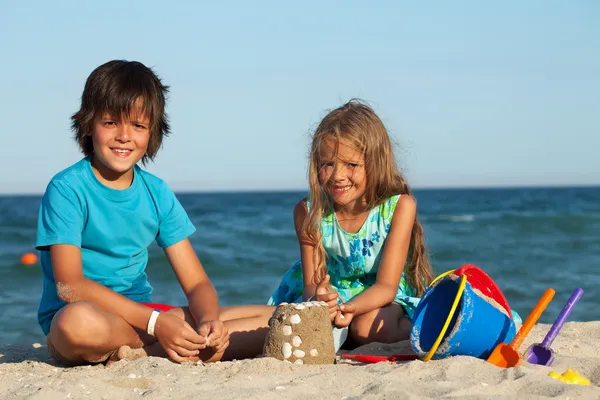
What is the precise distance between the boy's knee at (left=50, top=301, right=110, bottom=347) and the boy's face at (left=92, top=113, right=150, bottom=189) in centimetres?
69

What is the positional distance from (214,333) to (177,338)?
0.17 meters

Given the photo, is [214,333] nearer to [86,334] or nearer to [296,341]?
[296,341]

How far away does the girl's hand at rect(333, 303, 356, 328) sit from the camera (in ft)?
11.5

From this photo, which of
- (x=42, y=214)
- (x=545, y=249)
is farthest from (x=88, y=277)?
(x=545, y=249)

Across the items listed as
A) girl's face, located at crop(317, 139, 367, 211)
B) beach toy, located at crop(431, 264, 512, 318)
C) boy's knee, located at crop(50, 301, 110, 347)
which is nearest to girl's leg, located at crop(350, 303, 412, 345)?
beach toy, located at crop(431, 264, 512, 318)

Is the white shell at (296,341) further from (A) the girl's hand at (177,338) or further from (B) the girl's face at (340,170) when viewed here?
(B) the girl's face at (340,170)

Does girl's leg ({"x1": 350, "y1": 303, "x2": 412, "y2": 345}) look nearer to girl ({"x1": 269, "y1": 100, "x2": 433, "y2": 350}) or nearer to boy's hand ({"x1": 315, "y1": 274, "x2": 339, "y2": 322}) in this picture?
girl ({"x1": 269, "y1": 100, "x2": 433, "y2": 350})

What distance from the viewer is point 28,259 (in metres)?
10.9

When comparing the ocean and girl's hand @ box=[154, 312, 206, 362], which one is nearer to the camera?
girl's hand @ box=[154, 312, 206, 362]

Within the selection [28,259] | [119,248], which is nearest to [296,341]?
[119,248]

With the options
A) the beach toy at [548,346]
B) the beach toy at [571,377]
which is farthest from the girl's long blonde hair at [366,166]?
the beach toy at [571,377]

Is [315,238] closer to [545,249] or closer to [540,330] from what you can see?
[540,330]

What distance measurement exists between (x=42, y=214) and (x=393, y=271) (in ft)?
5.60

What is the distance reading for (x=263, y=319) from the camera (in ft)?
12.5
